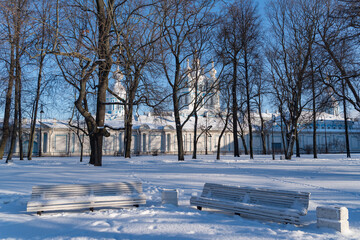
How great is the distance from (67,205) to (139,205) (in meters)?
1.68

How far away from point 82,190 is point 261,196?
13.1 feet

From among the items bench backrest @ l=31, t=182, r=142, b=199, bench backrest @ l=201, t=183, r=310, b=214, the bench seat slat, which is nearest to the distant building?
bench backrest @ l=31, t=182, r=142, b=199

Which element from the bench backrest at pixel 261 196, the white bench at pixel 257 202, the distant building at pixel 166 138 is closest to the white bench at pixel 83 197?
the white bench at pixel 257 202

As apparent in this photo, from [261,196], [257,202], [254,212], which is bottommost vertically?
[254,212]

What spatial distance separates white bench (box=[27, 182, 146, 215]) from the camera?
6.57m

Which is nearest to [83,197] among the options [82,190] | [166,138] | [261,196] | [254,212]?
[82,190]

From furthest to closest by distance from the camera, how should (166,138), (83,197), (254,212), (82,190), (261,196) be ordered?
1. (166,138)
2. (82,190)
3. (83,197)
4. (261,196)
5. (254,212)

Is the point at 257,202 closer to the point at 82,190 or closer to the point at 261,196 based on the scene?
the point at 261,196

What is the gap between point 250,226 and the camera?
5.55 meters

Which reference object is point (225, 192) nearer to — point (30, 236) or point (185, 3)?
point (30, 236)

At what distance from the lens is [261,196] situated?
6285 mm

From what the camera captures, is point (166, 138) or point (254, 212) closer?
point (254, 212)

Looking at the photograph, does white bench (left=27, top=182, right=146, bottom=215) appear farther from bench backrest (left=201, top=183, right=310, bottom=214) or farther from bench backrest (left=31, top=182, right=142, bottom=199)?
bench backrest (left=201, top=183, right=310, bottom=214)

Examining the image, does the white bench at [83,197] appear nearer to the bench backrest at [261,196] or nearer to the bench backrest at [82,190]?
the bench backrest at [82,190]
